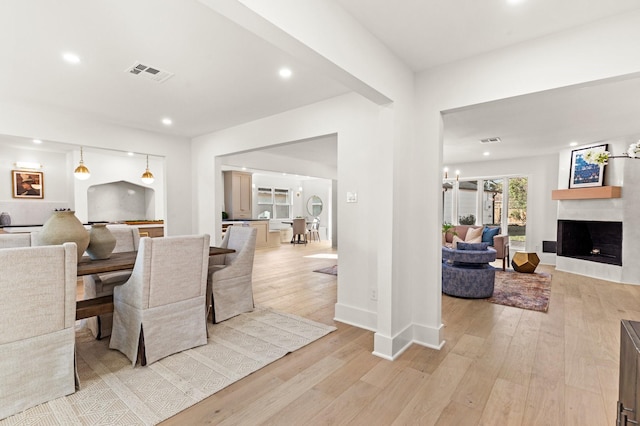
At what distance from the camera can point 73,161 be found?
6695 millimetres

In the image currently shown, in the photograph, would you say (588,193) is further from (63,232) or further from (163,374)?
(63,232)

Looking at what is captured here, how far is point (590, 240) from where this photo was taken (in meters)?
6.43

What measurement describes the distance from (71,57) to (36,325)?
2.18 m

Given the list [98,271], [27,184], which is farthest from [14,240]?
[27,184]

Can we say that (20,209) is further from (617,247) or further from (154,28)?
(617,247)

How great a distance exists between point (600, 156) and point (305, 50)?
5.75 ft

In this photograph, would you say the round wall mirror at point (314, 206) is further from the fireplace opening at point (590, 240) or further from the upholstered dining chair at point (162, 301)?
the upholstered dining chair at point (162, 301)

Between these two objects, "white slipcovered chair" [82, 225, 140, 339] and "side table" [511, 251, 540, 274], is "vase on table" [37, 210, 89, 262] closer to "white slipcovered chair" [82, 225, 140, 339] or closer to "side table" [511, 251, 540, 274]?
"white slipcovered chair" [82, 225, 140, 339]

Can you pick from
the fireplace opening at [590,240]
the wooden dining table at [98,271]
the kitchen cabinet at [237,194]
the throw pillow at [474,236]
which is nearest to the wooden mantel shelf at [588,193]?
the fireplace opening at [590,240]

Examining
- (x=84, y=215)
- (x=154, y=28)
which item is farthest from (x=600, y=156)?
(x=84, y=215)

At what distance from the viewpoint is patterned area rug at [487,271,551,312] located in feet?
13.4

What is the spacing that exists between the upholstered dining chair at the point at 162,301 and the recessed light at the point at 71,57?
1697 mm

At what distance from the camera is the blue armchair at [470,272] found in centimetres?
427

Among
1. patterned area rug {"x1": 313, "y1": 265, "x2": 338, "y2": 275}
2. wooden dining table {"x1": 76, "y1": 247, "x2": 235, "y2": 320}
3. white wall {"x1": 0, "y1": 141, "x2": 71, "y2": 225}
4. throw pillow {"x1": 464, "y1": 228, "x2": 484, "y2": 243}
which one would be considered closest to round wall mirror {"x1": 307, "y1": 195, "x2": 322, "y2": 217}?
patterned area rug {"x1": 313, "y1": 265, "x2": 338, "y2": 275}
